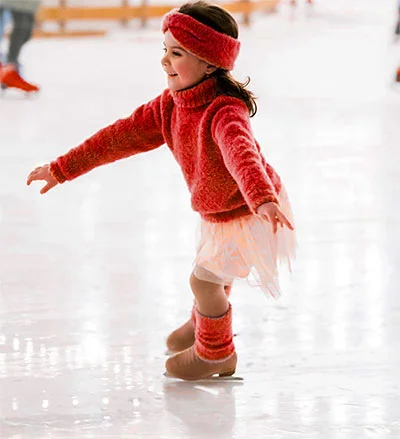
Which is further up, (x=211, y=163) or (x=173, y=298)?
(x=211, y=163)

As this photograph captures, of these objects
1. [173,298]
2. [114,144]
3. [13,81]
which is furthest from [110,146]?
[13,81]

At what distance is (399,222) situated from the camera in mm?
2619

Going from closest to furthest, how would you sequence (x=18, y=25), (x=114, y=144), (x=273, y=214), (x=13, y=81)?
(x=273, y=214) < (x=114, y=144) < (x=13, y=81) < (x=18, y=25)

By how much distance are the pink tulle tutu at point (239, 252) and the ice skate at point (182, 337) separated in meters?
0.14

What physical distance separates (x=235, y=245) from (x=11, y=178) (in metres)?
1.70

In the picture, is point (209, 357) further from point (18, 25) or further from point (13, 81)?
point (18, 25)

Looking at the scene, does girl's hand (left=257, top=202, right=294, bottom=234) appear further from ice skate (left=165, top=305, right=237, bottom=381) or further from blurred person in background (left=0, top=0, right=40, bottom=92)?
blurred person in background (left=0, top=0, right=40, bottom=92)

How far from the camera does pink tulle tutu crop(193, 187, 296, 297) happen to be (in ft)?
5.11

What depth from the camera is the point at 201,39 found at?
155 cm

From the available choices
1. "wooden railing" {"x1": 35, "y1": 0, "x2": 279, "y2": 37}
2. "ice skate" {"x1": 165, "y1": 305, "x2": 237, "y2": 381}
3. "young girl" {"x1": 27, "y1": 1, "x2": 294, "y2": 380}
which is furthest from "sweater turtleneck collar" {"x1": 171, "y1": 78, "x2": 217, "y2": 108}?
"wooden railing" {"x1": 35, "y1": 0, "x2": 279, "y2": 37}

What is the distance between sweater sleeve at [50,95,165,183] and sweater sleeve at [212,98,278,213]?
0.16 meters

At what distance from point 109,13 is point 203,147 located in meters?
7.43

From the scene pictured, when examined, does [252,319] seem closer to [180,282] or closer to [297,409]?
[180,282]

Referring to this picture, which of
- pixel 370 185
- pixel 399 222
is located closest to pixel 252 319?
pixel 399 222
